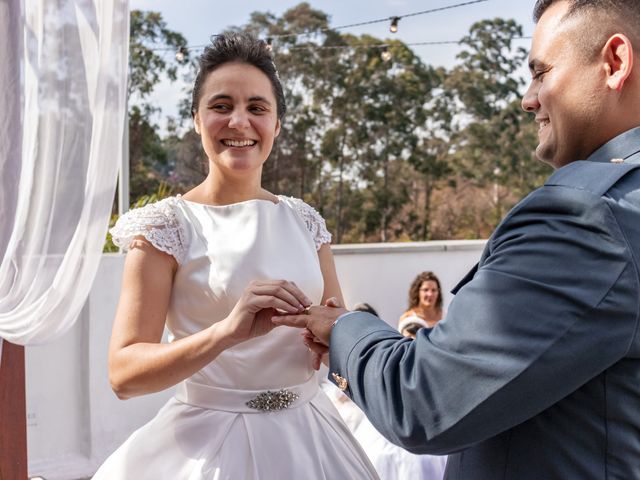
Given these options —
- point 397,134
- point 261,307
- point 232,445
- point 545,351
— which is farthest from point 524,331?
point 397,134

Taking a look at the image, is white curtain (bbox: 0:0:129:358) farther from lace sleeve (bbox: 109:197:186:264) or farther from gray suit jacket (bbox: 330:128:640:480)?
gray suit jacket (bbox: 330:128:640:480)

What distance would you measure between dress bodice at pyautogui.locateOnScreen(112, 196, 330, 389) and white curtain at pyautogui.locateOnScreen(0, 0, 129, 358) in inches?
22.1

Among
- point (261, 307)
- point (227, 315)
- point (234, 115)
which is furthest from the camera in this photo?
point (234, 115)

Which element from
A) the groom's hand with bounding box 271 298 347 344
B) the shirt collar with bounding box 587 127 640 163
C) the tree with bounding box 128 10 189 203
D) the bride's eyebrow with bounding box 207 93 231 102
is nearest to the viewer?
the shirt collar with bounding box 587 127 640 163

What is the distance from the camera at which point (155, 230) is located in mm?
1816

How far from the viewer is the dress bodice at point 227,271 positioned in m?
1.83

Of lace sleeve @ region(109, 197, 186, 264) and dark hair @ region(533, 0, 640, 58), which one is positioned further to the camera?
lace sleeve @ region(109, 197, 186, 264)

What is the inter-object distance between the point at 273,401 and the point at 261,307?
41 centimetres

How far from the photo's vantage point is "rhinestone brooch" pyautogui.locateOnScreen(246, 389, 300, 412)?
6.02 ft

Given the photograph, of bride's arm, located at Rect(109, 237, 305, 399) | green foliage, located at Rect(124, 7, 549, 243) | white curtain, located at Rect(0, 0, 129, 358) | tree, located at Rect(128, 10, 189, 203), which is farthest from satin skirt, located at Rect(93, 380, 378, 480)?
green foliage, located at Rect(124, 7, 549, 243)

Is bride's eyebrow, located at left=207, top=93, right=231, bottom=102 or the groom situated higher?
bride's eyebrow, located at left=207, top=93, right=231, bottom=102

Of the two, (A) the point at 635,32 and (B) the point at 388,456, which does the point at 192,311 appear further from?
(B) the point at 388,456

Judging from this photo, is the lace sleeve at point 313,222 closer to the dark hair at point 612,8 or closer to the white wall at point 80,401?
the dark hair at point 612,8

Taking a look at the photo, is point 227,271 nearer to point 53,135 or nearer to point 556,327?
point 53,135
